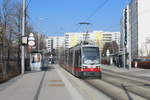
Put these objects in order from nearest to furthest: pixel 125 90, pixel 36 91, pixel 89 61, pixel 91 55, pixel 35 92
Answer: pixel 35 92
pixel 36 91
pixel 125 90
pixel 89 61
pixel 91 55

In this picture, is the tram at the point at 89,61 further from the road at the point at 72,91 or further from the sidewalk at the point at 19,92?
the sidewalk at the point at 19,92

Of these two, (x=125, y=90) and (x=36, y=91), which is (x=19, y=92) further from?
(x=125, y=90)

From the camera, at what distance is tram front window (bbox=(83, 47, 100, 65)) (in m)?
25.0

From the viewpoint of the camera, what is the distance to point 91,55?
992 inches

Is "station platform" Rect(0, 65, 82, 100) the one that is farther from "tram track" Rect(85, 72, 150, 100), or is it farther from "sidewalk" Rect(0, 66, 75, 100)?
"tram track" Rect(85, 72, 150, 100)

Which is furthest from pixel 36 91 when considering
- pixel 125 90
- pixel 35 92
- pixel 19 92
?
pixel 125 90

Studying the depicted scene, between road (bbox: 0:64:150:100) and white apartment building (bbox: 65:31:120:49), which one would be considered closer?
road (bbox: 0:64:150:100)

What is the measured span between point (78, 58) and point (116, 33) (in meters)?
166

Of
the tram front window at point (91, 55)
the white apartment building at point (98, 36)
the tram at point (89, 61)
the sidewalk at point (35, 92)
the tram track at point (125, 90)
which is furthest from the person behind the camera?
the white apartment building at point (98, 36)

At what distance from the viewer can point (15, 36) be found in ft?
124

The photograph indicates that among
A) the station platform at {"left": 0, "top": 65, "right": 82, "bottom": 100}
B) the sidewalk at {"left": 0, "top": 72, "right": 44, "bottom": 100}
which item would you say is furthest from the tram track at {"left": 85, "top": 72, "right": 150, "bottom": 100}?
the sidewalk at {"left": 0, "top": 72, "right": 44, "bottom": 100}

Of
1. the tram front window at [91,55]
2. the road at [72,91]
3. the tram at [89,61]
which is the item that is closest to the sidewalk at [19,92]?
the road at [72,91]

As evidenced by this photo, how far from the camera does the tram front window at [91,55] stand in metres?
25.0

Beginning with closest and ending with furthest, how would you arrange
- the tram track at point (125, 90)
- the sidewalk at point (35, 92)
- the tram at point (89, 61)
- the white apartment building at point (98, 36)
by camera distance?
the sidewalk at point (35, 92)
the tram track at point (125, 90)
the tram at point (89, 61)
the white apartment building at point (98, 36)
